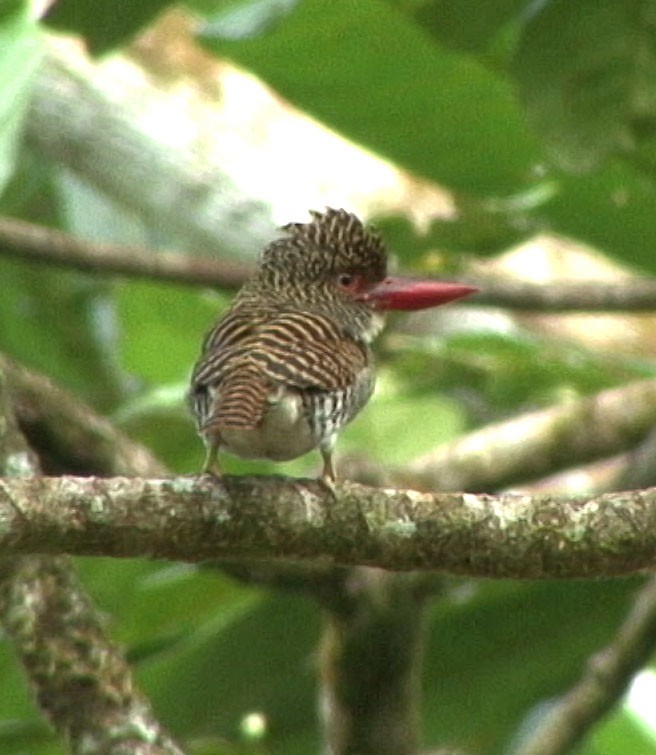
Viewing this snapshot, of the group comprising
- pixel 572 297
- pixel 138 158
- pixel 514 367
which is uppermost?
pixel 138 158

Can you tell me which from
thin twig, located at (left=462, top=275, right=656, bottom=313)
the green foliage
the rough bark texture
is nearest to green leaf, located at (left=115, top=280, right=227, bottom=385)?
the green foliage

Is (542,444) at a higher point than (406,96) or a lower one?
lower

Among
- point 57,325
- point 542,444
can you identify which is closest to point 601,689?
point 542,444

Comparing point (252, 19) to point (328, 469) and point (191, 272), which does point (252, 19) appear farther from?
point (328, 469)

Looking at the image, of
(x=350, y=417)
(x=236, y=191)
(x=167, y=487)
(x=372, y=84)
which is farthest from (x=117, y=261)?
(x=167, y=487)

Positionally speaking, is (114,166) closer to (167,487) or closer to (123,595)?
(123,595)

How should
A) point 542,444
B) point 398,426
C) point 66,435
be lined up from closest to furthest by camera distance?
point 66,435
point 542,444
point 398,426

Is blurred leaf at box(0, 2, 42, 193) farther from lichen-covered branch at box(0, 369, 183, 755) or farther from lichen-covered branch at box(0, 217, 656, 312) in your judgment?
lichen-covered branch at box(0, 217, 656, 312)
